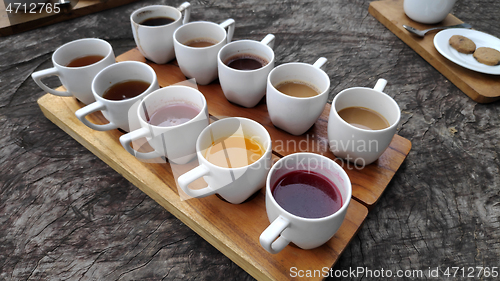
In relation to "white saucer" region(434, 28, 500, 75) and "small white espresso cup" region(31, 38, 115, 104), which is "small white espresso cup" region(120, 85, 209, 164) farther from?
"white saucer" region(434, 28, 500, 75)

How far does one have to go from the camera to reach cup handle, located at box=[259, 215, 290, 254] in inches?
26.6

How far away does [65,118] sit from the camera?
1.20 m

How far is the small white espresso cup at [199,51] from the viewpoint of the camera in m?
1.14

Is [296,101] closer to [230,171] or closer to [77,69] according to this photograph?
[230,171]

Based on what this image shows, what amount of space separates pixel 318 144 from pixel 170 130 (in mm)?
466

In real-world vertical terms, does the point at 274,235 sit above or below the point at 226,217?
above

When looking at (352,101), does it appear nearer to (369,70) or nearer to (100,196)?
(369,70)

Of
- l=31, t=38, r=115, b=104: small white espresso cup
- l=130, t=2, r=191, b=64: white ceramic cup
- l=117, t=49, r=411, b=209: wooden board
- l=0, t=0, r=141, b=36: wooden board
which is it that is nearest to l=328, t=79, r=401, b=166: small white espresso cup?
l=117, t=49, r=411, b=209: wooden board

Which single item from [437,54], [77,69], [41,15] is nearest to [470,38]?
[437,54]

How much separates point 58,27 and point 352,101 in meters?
1.57

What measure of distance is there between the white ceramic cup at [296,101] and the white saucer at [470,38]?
71 centimetres

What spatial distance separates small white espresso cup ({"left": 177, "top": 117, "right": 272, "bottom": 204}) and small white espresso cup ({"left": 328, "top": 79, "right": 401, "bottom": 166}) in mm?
215

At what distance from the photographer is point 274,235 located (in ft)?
2.23

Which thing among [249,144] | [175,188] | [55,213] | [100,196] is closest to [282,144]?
[249,144]
